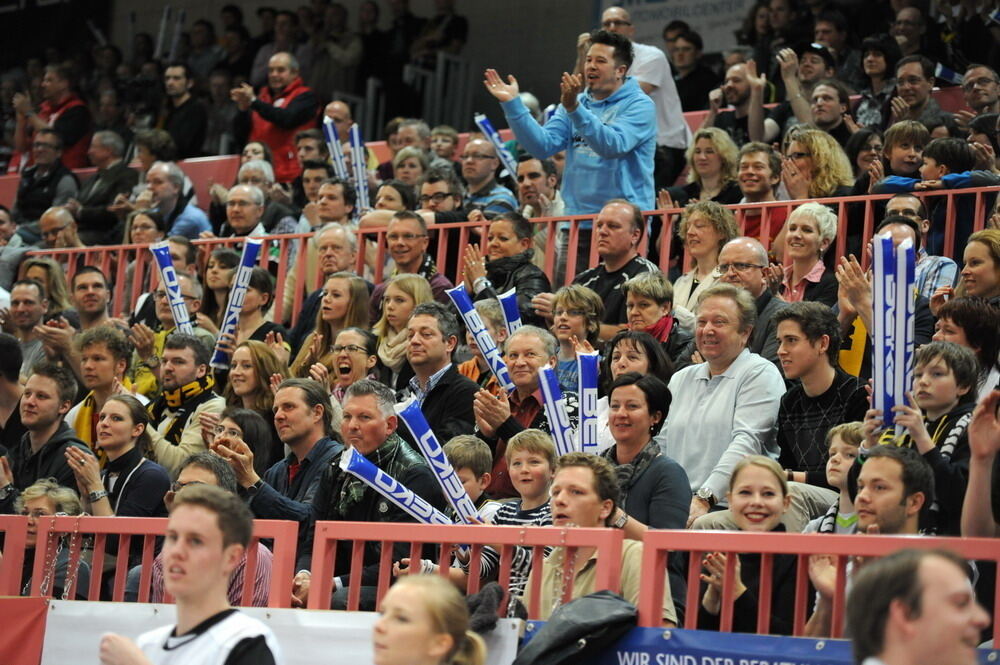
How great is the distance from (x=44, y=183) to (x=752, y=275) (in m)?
8.48

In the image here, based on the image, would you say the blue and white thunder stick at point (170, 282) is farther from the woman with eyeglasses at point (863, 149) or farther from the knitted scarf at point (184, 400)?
the woman with eyeglasses at point (863, 149)

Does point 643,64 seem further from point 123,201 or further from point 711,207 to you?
point 123,201

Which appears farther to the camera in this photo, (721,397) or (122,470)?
(122,470)

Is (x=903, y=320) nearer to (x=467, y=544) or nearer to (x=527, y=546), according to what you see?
(x=527, y=546)

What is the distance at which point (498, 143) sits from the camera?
10156 millimetres

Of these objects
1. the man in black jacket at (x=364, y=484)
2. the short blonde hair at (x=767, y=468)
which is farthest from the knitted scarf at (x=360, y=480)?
the short blonde hair at (x=767, y=468)

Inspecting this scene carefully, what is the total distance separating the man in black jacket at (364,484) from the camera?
6055mm

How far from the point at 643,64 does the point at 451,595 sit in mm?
7094

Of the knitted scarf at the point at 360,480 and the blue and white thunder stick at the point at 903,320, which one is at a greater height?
the blue and white thunder stick at the point at 903,320

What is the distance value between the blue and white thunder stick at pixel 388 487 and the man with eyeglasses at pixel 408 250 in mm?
3414

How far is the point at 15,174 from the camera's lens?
15844mm

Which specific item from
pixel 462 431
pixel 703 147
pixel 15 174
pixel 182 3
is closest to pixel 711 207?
pixel 703 147

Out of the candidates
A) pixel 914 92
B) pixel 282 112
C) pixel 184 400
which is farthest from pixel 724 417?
pixel 282 112

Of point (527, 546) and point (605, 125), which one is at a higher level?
point (605, 125)
